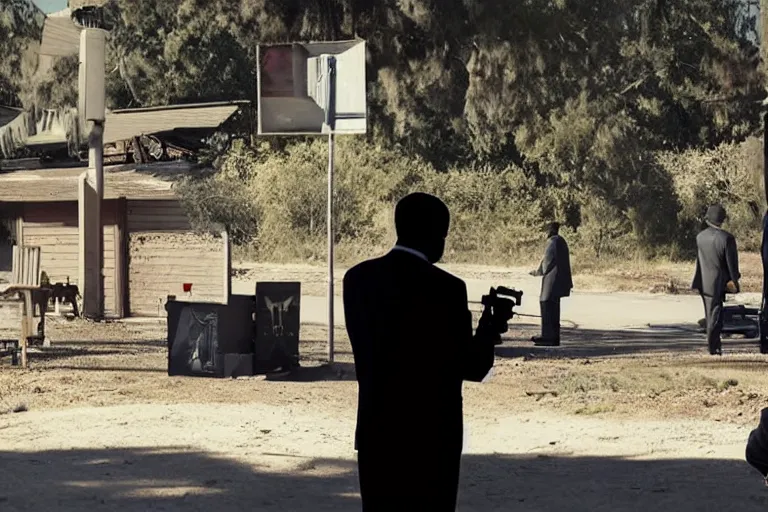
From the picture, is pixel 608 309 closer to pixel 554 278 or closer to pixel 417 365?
pixel 554 278

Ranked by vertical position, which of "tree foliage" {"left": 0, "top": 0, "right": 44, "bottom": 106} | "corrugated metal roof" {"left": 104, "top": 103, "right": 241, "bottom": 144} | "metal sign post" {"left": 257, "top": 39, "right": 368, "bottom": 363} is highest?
"tree foliage" {"left": 0, "top": 0, "right": 44, "bottom": 106}

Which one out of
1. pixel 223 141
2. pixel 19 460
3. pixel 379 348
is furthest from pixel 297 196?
pixel 379 348

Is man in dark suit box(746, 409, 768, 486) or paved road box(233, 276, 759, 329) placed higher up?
man in dark suit box(746, 409, 768, 486)

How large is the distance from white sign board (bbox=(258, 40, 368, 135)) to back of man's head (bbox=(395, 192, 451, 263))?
972 centimetres

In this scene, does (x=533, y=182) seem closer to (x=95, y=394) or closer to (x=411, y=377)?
(x=95, y=394)

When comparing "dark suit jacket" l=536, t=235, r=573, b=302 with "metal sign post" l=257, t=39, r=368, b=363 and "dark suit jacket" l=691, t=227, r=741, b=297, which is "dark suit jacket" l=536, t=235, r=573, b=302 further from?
"metal sign post" l=257, t=39, r=368, b=363

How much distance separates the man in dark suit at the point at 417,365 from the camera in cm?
477

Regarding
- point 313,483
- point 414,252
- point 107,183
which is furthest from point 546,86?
point 414,252

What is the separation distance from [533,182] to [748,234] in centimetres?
660

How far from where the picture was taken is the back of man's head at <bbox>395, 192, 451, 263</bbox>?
481cm

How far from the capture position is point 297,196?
4075 centimetres

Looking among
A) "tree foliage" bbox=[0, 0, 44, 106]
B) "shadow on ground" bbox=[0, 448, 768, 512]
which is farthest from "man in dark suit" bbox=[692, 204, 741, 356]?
"tree foliage" bbox=[0, 0, 44, 106]

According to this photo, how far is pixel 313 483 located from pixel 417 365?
3868 mm

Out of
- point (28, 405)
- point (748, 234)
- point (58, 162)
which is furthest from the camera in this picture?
point (748, 234)
